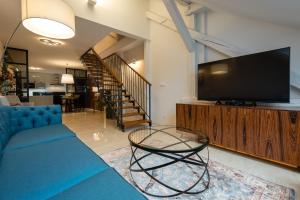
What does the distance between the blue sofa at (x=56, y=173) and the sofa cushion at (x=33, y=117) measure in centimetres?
54

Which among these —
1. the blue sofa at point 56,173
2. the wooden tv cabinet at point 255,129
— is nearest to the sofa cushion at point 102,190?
the blue sofa at point 56,173

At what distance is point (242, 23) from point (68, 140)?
3.37 meters

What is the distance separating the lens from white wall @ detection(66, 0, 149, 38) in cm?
332

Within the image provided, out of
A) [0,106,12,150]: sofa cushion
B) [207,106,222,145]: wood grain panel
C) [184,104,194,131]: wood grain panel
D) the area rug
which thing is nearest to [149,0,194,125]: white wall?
[184,104,194,131]: wood grain panel

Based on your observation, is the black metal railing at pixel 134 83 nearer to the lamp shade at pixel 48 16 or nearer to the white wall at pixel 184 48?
the white wall at pixel 184 48

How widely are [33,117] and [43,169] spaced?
1.65 m

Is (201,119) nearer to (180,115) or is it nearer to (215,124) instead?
(215,124)

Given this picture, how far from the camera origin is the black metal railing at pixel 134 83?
15.6ft

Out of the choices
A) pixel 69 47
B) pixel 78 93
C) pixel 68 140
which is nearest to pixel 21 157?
pixel 68 140

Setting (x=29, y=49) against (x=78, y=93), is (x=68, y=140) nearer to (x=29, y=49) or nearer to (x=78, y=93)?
(x=29, y=49)

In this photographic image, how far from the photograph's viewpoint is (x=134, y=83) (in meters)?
5.61

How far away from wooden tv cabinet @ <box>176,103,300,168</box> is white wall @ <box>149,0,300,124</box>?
0.65m

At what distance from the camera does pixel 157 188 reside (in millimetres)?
1531

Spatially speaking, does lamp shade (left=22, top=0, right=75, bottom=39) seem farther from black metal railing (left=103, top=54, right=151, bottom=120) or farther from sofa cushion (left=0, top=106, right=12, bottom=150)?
black metal railing (left=103, top=54, right=151, bottom=120)
